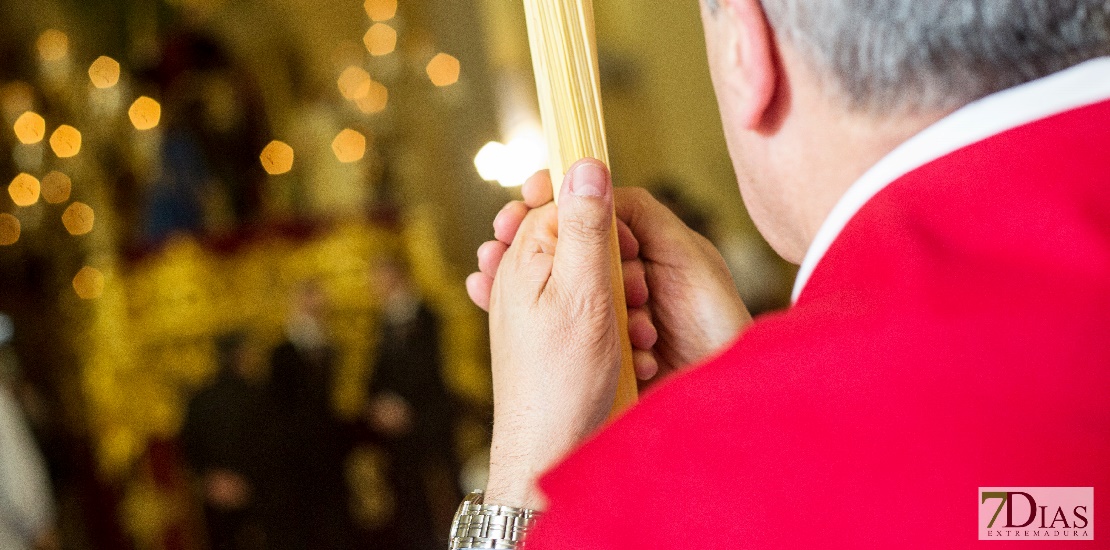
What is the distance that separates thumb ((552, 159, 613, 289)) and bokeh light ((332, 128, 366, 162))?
11.9ft

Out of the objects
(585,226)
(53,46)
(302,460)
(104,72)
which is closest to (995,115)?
(585,226)

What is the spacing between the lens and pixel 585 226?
2.07 feet

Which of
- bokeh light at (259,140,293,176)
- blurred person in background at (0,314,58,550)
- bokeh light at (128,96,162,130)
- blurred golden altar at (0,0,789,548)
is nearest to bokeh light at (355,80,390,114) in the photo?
blurred golden altar at (0,0,789,548)

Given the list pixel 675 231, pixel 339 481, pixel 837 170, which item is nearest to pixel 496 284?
pixel 675 231

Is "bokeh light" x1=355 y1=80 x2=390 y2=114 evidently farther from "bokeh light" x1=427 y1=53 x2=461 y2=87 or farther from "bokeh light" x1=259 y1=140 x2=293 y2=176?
"bokeh light" x1=259 y1=140 x2=293 y2=176

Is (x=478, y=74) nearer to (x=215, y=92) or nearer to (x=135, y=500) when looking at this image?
(x=215, y=92)

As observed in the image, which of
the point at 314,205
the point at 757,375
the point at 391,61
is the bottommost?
the point at 757,375

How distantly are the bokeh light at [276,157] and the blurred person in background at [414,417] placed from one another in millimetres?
759

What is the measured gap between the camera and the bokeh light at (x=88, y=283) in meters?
4.04

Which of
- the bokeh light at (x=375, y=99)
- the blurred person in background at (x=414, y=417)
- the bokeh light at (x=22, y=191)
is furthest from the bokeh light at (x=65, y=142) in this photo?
the blurred person in background at (x=414, y=417)

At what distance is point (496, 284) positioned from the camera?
77cm

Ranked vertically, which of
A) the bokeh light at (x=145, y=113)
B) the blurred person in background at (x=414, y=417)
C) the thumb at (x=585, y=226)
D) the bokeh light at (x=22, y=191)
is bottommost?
the thumb at (x=585, y=226)

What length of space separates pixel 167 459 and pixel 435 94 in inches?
70.9

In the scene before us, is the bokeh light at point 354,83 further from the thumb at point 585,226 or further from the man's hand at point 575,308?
the thumb at point 585,226
